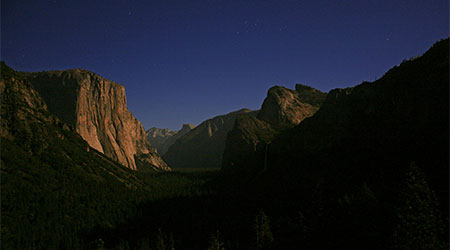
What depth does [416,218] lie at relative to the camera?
55.5 ft

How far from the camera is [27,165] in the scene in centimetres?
11981

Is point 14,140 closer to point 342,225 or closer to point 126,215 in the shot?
point 126,215

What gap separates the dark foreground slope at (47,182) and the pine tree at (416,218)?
9700 centimetres

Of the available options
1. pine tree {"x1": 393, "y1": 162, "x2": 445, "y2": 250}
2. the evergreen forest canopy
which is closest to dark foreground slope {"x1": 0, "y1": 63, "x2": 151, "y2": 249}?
the evergreen forest canopy

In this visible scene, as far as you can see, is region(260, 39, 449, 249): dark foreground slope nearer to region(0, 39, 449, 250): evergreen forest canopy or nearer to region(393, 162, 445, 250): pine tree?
region(393, 162, 445, 250): pine tree

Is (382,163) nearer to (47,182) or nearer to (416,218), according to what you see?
(416,218)

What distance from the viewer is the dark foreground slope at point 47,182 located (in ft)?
286

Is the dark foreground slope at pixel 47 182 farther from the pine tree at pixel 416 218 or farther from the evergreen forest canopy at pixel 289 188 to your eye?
the pine tree at pixel 416 218

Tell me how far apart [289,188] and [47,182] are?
128 metres

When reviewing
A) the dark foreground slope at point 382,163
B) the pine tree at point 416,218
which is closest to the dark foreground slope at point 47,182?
the dark foreground slope at point 382,163

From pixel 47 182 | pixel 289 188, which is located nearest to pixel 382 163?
pixel 289 188

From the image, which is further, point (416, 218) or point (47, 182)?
point (47, 182)

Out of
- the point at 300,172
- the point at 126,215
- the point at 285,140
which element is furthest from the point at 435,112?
the point at 126,215

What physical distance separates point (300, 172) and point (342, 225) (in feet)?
163
